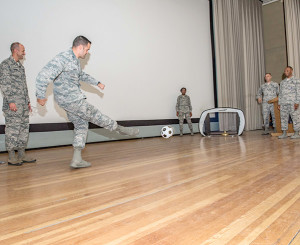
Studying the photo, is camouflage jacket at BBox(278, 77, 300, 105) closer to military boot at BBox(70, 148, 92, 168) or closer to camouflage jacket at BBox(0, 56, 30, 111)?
military boot at BBox(70, 148, 92, 168)

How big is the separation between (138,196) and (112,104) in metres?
3.37

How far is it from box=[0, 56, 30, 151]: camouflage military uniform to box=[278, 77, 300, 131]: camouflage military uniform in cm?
367

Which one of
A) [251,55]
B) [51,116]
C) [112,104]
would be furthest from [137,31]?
[251,55]

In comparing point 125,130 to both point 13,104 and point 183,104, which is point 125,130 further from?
point 183,104

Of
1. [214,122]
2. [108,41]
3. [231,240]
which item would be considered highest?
[108,41]

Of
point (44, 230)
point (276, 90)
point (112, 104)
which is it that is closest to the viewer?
point (44, 230)

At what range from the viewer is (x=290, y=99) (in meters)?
3.80

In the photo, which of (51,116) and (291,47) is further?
(291,47)

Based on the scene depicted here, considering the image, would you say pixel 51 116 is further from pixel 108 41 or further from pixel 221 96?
pixel 221 96

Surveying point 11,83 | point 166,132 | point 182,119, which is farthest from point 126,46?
point 11,83

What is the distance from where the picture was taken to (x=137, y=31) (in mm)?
4914

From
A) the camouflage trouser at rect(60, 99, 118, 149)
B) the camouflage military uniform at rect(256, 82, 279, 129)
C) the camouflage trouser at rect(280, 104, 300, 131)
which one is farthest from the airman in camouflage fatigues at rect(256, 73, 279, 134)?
the camouflage trouser at rect(60, 99, 118, 149)

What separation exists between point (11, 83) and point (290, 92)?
150 inches

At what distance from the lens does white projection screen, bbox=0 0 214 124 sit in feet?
12.0
